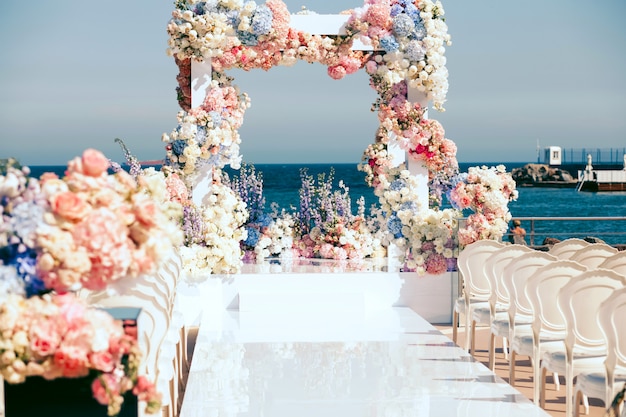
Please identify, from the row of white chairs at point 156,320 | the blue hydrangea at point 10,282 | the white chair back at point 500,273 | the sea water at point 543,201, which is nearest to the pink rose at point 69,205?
the blue hydrangea at point 10,282

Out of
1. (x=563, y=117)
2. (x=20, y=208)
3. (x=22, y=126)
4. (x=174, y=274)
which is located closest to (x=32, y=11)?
(x=22, y=126)

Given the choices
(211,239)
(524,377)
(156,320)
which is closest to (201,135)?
(211,239)

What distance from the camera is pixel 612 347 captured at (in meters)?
4.58

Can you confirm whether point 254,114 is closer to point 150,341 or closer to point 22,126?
point 22,126

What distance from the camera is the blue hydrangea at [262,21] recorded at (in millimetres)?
8859

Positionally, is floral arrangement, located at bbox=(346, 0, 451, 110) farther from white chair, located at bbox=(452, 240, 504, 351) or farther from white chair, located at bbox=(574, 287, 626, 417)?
white chair, located at bbox=(574, 287, 626, 417)

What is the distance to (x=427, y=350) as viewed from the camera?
6.95 meters

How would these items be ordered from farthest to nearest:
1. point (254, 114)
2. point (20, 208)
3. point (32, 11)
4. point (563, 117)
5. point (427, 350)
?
point (563, 117), point (32, 11), point (254, 114), point (427, 350), point (20, 208)

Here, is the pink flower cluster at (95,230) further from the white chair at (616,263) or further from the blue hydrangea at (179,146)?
the blue hydrangea at (179,146)

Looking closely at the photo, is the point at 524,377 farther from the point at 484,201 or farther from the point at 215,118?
the point at 215,118

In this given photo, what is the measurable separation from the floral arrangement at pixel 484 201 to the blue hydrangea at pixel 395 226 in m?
0.81

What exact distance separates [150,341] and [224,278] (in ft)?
14.2

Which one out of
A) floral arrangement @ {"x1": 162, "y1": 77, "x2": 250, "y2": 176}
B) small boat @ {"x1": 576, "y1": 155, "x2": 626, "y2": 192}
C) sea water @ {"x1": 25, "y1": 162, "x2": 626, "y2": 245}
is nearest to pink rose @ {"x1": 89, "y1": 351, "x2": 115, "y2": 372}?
floral arrangement @ {"x1": 162, "y1": 77, "x2": 250, "y2": 176}

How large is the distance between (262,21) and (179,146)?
Result: 139 cm
